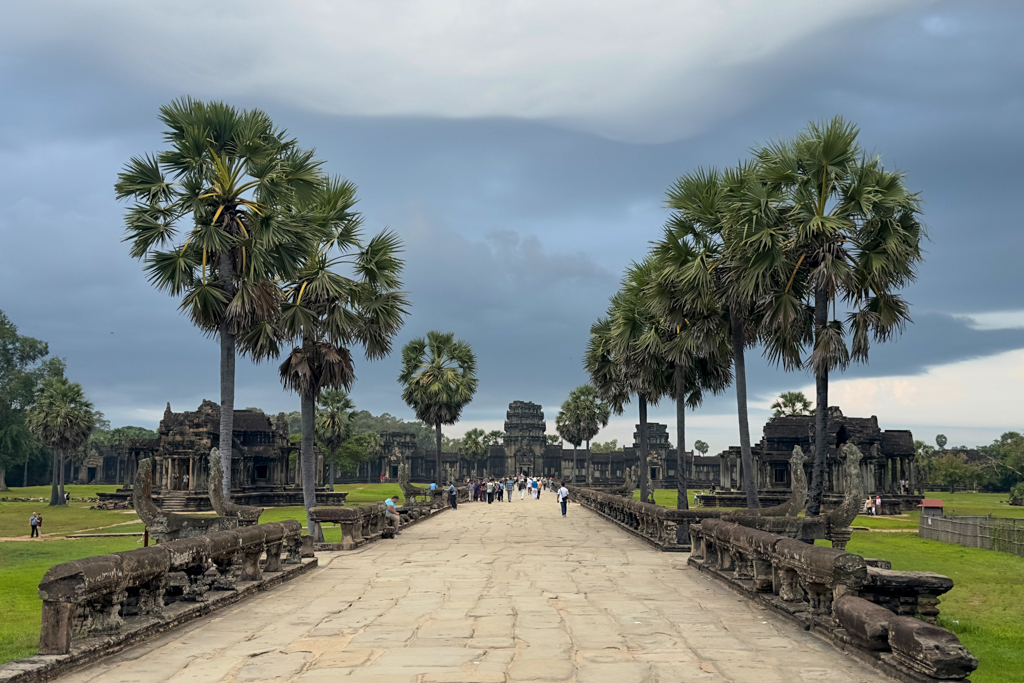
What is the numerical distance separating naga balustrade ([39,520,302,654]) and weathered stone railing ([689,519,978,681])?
7.08 meters

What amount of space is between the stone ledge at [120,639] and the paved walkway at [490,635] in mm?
123

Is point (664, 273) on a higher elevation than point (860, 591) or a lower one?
higher

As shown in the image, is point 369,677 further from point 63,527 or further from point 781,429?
point 781,429

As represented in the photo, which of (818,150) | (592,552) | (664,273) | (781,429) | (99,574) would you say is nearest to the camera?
(99,574)

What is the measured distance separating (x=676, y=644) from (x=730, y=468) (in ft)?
250

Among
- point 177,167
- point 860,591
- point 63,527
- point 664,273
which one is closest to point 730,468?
point 63,527

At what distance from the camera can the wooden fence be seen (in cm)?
2742

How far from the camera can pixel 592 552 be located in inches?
830

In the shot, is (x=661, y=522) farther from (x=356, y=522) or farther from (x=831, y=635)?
(x=831, y=635)

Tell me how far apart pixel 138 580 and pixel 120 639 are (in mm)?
746

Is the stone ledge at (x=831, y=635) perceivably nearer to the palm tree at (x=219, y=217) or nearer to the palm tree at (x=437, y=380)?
the palm tree at (x=219, y=217)

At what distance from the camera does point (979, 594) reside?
1703 centimetres

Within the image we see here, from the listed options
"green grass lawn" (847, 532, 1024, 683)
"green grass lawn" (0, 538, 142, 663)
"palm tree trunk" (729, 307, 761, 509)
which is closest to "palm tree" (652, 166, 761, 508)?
"palm tree trunk" (729, 307, 761, 509)

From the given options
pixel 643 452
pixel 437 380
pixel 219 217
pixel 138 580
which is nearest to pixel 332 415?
pixel 437 380
